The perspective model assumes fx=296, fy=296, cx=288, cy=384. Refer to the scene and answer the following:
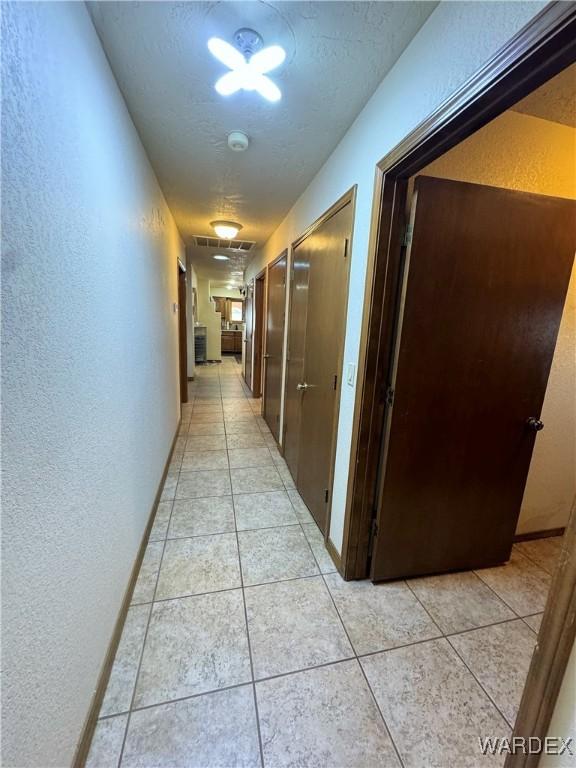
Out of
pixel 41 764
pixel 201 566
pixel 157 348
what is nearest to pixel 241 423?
pixel 157 348

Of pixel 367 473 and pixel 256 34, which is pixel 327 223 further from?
pixel 367 473

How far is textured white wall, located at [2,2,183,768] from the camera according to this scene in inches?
25.1

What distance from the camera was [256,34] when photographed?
1073mm

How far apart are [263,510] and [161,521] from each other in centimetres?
72

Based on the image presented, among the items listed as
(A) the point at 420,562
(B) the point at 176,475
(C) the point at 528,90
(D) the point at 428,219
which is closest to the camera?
(C) the point at 528,90

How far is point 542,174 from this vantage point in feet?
4.84

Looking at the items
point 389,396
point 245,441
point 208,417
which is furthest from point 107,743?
point 208,417

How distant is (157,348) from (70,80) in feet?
5.22

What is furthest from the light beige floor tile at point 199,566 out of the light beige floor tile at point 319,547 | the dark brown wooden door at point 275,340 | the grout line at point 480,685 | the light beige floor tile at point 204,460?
the dark brown wooden door at point 275,340

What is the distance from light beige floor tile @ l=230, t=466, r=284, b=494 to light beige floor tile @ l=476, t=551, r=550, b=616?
1529mm

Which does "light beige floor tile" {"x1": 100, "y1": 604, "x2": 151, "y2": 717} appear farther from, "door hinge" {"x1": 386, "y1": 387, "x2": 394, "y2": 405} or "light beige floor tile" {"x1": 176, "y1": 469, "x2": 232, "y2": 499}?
"door hinge" {"x1": 386, "y1": 387, "x2": 394, "y2": 405}

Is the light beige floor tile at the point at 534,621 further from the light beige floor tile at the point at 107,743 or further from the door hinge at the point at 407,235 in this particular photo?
the door hinge at the point at 407,235

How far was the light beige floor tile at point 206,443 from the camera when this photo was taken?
3.24 meters

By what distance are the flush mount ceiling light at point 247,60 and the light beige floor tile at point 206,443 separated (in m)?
2.86
